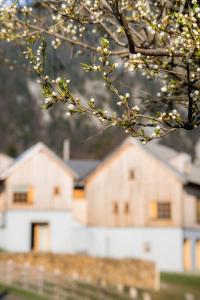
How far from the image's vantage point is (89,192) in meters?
55.4

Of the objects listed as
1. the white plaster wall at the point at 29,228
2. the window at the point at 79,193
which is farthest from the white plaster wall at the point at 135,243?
the window at the point at 79,193

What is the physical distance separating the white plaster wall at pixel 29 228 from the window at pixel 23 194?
1.15 metres

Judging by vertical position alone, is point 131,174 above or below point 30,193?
above

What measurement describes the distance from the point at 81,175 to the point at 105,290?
21997 millimetres

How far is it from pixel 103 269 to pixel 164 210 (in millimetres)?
11842

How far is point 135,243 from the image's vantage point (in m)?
52.4

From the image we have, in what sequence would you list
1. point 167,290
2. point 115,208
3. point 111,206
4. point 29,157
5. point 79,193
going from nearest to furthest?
point 167,290, point 115,208, point 111,206, point 29,157, point 79,193

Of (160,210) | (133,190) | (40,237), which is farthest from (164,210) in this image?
(40,237)

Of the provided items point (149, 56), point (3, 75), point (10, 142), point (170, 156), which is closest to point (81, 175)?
point (170, 156)

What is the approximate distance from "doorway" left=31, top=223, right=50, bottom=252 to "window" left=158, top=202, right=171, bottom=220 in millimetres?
11235

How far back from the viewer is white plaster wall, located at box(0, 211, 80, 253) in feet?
182

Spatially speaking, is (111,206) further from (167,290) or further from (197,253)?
(167,290)

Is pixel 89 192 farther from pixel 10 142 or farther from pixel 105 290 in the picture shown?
pixel 10 142

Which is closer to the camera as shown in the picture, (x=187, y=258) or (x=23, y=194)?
(x=187, y=258)
